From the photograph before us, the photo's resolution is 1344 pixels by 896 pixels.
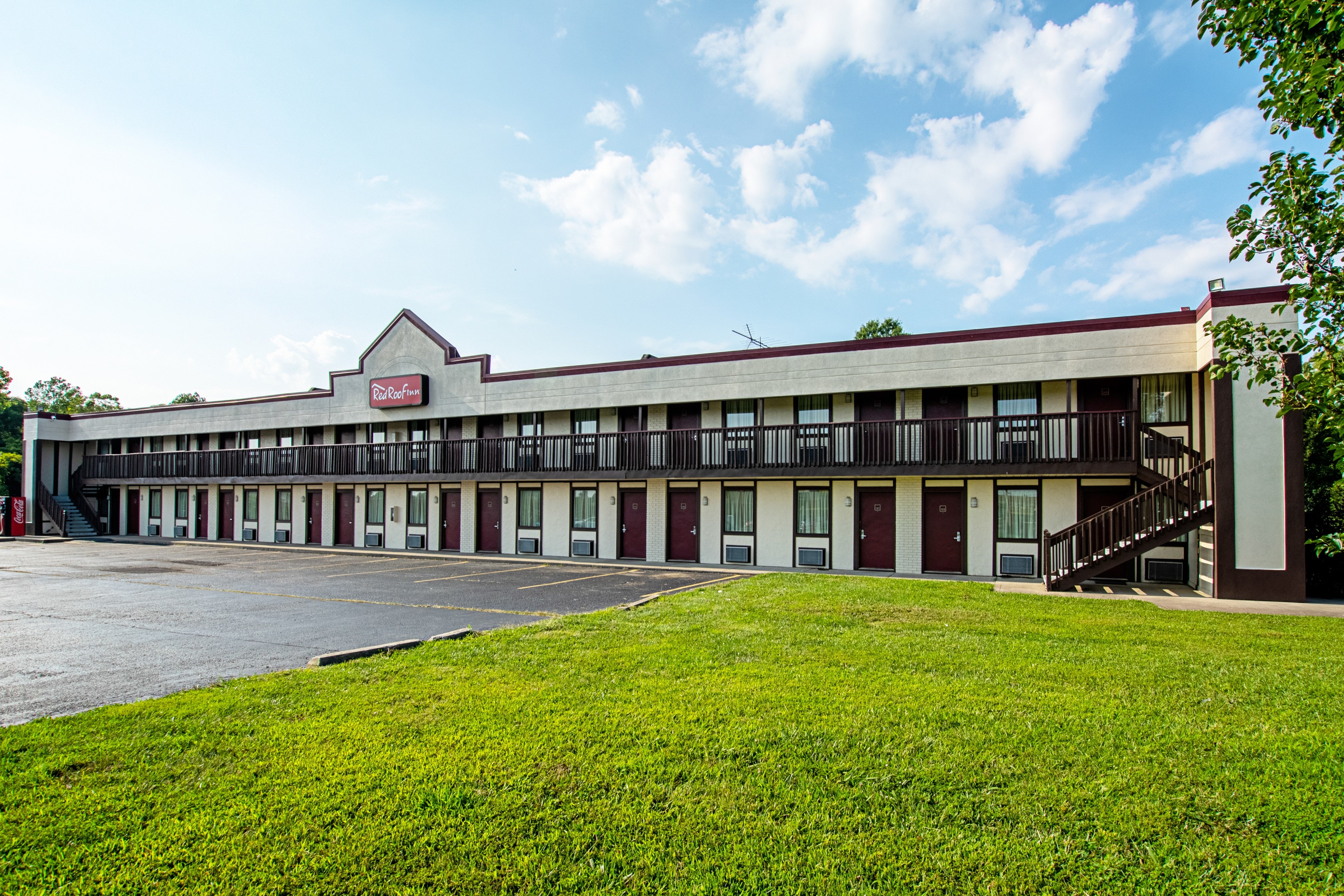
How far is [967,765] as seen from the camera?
472 cm

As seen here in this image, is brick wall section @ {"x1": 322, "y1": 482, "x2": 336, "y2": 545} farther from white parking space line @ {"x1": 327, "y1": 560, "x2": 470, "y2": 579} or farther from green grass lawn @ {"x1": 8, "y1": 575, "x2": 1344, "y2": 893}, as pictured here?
green grass lawn @ {"x1": 8, "y1": 575, "x2": 1344, "y2": 893}

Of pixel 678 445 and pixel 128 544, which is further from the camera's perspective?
pixel 128 544

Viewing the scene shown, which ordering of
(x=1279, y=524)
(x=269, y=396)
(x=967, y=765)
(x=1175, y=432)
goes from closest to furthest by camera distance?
(x=967, y=765)
(x=1279, y=524)
(x=1175, y=432)
(x=269, y=396)

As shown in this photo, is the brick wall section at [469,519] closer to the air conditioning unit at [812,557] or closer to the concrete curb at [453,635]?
the air conditioning unit at [812,557]

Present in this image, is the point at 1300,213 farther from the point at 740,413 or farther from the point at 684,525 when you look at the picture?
the point at 684,525

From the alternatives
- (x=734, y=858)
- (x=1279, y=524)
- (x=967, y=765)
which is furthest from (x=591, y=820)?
(x=1279, y=524)

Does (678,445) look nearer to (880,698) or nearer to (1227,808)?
(880,698)

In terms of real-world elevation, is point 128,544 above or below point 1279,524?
below

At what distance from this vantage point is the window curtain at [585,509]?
23672 mm

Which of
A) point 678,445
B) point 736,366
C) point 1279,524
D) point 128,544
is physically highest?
point 736,366

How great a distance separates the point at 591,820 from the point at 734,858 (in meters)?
0.83

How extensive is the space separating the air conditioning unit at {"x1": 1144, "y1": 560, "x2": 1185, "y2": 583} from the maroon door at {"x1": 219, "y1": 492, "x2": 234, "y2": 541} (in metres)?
34.7

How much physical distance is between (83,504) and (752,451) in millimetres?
37110

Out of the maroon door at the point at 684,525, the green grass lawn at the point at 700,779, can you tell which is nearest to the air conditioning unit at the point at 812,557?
the maroon door at the point at 684,525
